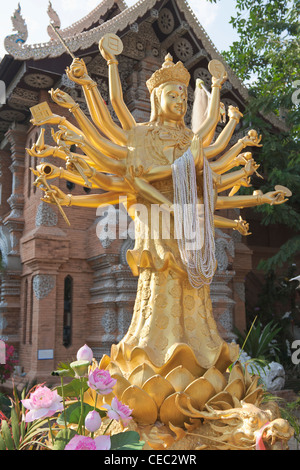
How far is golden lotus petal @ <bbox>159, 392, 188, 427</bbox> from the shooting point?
8.82ft

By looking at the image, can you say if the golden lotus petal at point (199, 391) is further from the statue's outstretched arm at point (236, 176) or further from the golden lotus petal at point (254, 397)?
the statue's outstretched arm at point (236, 176)

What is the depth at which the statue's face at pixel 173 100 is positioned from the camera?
11.2 feet

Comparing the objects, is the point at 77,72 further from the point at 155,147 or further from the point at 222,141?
the point at 222,141

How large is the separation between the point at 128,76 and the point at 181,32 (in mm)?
1415

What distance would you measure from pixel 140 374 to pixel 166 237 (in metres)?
0.96

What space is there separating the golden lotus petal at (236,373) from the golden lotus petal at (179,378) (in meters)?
0.29

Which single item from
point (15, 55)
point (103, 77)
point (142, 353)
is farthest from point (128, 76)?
point (142, 353)

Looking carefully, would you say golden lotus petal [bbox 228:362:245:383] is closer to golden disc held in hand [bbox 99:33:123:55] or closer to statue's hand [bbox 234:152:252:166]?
statue's hand [bbox 234:152:252:166]

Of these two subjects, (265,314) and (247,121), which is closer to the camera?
(247,121)

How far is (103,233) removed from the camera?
783 centimetres

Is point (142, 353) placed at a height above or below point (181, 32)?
below

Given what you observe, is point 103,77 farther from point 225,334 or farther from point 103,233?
point 225,334
